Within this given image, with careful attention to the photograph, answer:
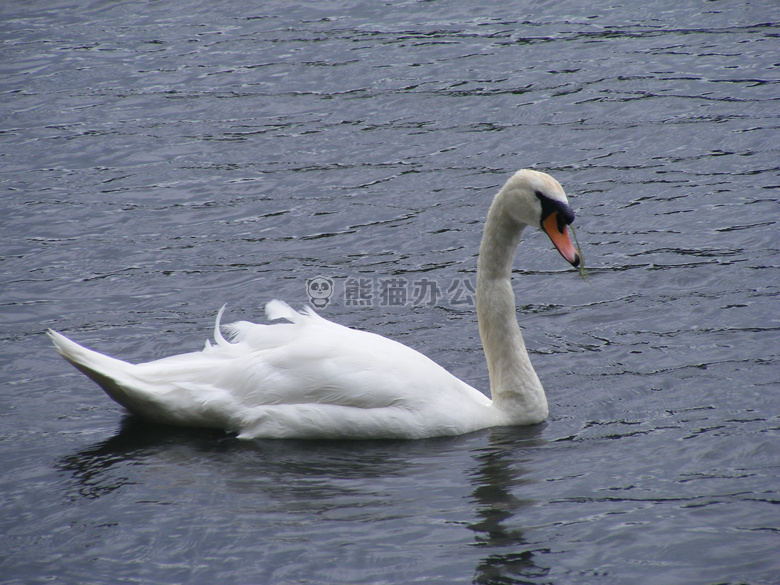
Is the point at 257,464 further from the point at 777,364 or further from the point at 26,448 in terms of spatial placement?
the point at 777,364

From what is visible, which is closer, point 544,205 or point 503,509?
point 503,509

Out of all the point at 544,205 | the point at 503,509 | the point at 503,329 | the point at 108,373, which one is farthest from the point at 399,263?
the point at 503,509

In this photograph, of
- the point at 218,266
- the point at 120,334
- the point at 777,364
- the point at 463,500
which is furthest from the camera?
the point at 218,266

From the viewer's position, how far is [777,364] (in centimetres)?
755

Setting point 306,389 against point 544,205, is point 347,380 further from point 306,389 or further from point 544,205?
point 544,205

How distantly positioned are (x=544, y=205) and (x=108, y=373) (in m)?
3.03

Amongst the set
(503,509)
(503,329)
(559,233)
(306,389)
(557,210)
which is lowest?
(503,509)

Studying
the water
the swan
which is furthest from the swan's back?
the water

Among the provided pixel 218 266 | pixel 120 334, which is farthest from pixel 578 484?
pixel 218 266

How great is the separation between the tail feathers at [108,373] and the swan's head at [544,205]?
107 inches

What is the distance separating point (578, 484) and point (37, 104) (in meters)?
10.6

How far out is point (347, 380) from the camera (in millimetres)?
6789

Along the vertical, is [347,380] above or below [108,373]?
below

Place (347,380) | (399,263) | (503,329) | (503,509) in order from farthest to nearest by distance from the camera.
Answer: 1. (399,263)
2. (503,329)
3. (347,380)
4. (503,509)
